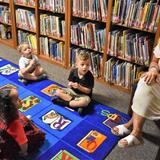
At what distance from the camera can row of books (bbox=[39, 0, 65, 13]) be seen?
98.4 inches

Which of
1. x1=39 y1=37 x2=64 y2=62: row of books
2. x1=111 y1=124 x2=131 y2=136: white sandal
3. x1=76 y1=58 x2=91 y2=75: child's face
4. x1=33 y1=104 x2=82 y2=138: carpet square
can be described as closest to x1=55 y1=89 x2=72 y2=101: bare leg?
x1=33 y1=104 x2=82 y2=138: carpet square

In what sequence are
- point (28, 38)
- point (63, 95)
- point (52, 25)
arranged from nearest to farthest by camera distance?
point (63, 95) < point (52, 25) < point (28, 38)

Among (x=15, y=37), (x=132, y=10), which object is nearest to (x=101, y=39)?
(x=132, y=10)

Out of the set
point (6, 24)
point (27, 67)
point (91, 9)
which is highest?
point (91, 9)

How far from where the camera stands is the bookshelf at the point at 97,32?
2.05 m

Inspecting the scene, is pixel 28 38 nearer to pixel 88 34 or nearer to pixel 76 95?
pixel 88 34

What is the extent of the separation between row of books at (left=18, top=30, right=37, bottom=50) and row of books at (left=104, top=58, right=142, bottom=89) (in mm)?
1113

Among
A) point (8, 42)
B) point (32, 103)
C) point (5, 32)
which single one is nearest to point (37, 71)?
point (32, 103)

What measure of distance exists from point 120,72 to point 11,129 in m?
1.30

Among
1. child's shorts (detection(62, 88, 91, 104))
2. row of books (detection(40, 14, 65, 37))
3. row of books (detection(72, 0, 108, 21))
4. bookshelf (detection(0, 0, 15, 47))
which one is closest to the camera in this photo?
child's shorts (detection(62, 88, 91, 104))

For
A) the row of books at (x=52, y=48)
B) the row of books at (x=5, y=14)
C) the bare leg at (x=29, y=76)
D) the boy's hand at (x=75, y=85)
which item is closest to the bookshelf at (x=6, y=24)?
the row of books at (x=5, y=14)

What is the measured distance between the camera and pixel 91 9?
89.9 inches

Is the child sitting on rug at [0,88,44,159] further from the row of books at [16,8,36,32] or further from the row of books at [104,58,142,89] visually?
the row of books at [16,8,36,32]

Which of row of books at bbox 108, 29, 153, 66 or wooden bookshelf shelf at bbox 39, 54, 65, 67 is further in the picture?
wooden bookshelf shelf at bbox 39, 54, 65, 67
